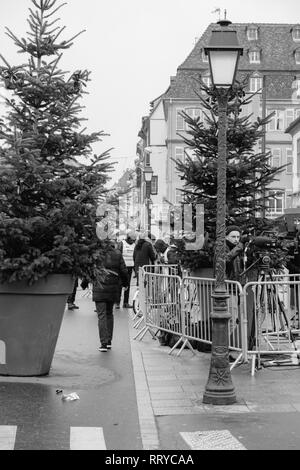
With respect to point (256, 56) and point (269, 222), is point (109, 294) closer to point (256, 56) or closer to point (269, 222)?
point (269, 222)

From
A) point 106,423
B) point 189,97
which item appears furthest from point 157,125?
point 106,423

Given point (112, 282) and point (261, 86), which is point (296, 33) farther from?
point (112, 282)

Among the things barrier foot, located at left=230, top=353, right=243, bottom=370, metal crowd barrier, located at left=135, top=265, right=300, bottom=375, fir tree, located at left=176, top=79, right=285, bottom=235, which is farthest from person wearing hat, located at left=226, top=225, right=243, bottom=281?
barrier foot, located at left=230, top=353, right=243, bottom=370

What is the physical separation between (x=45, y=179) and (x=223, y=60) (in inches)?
105

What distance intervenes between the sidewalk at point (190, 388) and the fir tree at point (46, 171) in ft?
5.51

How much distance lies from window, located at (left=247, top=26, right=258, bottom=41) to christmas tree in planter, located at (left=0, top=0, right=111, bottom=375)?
72223mm

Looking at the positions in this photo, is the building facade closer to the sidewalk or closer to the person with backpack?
the person with backpack

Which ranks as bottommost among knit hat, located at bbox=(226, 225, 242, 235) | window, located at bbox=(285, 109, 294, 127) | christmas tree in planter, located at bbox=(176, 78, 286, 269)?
knit hat, located at bbox=(226, 225, 242, 235)

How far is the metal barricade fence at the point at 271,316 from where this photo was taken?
10562 millimetres

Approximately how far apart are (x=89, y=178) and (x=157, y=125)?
7440 cm

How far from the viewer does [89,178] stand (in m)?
10.3

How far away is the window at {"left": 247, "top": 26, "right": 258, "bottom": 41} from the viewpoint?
7981cm

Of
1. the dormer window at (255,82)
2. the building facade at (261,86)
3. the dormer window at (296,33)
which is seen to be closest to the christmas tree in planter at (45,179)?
the building facade at (261,86)

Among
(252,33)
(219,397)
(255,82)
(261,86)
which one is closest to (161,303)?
(219,397)
